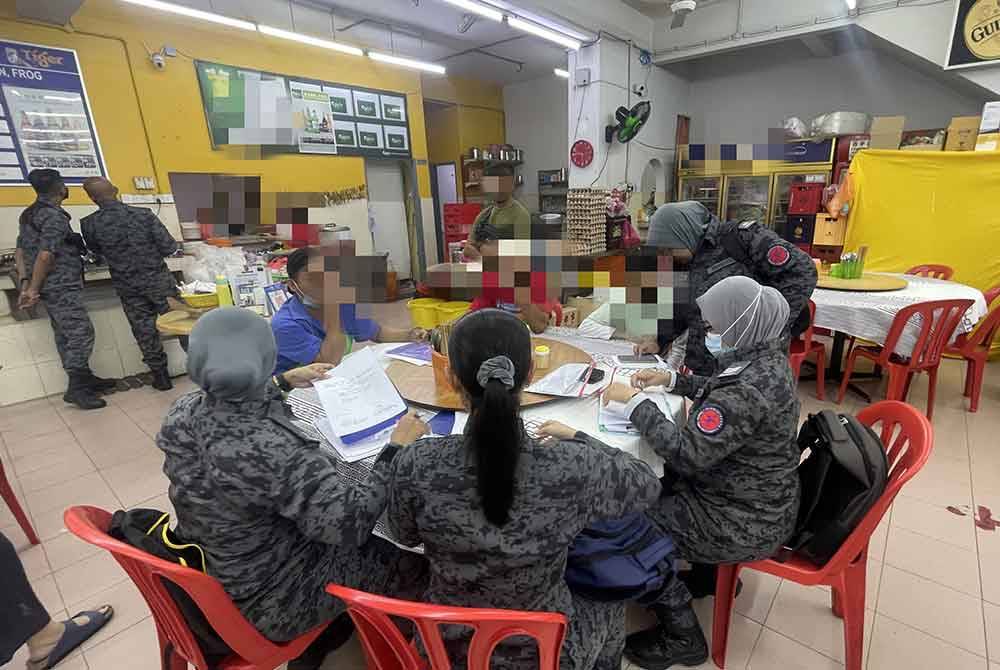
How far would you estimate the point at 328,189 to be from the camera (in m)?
6.16

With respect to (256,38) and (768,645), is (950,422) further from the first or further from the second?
(256,38)

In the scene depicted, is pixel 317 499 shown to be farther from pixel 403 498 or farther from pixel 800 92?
pixel 800 92

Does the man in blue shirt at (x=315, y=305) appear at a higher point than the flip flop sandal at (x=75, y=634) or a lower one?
higher

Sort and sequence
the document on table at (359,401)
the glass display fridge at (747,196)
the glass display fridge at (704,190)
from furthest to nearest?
the glass display fridge at (704,190), the glass display fridge at (747,196), the document on table at (359,401)

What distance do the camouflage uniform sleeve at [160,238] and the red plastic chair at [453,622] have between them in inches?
162

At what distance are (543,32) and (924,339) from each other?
13.9ft

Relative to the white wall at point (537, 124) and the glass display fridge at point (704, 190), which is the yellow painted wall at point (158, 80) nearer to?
the white wall at point (537, 124)

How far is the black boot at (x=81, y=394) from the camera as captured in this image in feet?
12.5

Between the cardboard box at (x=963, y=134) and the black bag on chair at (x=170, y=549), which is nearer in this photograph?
the black bag on chair at (x=170, y=549)

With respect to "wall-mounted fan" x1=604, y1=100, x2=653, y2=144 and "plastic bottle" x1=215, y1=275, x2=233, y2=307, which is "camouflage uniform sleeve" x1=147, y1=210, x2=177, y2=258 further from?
"wall-mounted fan" x1=604, y1=100, x2=653, y2=144

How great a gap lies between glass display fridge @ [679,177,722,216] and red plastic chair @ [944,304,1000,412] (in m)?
4.01

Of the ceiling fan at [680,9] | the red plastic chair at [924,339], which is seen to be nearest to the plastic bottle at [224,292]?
the red plastic chair at [924,339]

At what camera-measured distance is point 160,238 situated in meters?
4.00

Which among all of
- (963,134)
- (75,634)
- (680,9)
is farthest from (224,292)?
(963,134)
